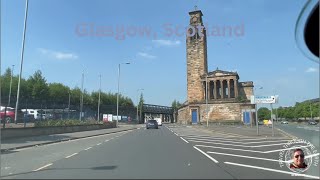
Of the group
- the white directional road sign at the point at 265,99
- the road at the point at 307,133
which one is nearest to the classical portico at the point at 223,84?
the road at the point at 307,133

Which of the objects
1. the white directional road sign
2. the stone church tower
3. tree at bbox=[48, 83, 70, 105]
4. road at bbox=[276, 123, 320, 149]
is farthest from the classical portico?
the white directional road sign

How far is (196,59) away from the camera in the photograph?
356 feet

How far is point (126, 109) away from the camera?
141125mm

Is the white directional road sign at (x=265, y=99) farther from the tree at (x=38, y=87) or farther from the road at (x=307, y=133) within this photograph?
the tree at (x=38, y=87)

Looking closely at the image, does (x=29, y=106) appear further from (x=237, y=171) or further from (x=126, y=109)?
(x=126, y=109)

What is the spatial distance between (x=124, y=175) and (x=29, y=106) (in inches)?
1298

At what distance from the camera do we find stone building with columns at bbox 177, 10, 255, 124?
104 m

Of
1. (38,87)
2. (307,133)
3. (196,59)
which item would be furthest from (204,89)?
(307,133)

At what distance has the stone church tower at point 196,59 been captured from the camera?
108 m

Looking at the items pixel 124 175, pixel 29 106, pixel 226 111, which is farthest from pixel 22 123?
pixel 226 111

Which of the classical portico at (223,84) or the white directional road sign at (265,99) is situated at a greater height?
the classical portico at (223,84)

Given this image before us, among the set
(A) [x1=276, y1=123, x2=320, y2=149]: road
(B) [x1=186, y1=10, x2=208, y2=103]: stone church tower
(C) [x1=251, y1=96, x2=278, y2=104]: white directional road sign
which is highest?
(B) [x1=186, y1=10, x2=208, y2=103]: stone church tower

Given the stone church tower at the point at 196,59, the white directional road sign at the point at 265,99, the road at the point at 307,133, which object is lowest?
the road at the point at 307,133

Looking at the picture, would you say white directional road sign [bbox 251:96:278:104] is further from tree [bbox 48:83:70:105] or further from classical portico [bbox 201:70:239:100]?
tree [bbox 48:83:70:105]
